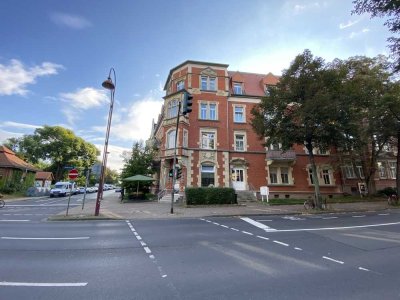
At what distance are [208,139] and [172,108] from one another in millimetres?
5777

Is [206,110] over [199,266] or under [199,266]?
over

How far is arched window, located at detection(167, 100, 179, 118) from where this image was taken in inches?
1204

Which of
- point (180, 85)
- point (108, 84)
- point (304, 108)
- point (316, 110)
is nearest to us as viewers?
point (108, 84)

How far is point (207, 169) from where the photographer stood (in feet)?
96.7

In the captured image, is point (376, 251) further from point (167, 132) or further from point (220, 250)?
point (167, 132)

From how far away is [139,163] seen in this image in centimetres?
3238

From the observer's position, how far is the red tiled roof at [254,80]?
1303 inches

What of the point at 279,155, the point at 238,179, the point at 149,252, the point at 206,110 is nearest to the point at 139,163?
the point at 206,110

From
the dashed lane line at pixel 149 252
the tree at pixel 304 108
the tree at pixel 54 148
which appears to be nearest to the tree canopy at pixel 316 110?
the tree at pixel 304 108

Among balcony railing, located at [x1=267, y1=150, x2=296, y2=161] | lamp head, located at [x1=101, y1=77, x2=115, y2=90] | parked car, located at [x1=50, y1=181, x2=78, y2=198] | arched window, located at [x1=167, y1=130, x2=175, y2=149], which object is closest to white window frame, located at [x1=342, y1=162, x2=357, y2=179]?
balcony railing, located at [x1=267, y1=150, x2=296, y2=161]

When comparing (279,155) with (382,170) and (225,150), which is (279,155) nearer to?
(225,150)

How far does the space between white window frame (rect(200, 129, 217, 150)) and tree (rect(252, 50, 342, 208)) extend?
352 inches

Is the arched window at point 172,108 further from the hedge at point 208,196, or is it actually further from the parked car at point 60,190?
the parked car at point 60,190

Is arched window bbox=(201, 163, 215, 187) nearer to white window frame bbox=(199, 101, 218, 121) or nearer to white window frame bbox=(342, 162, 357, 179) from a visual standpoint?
white window frame bbox=(199, 101, 218, 121)
